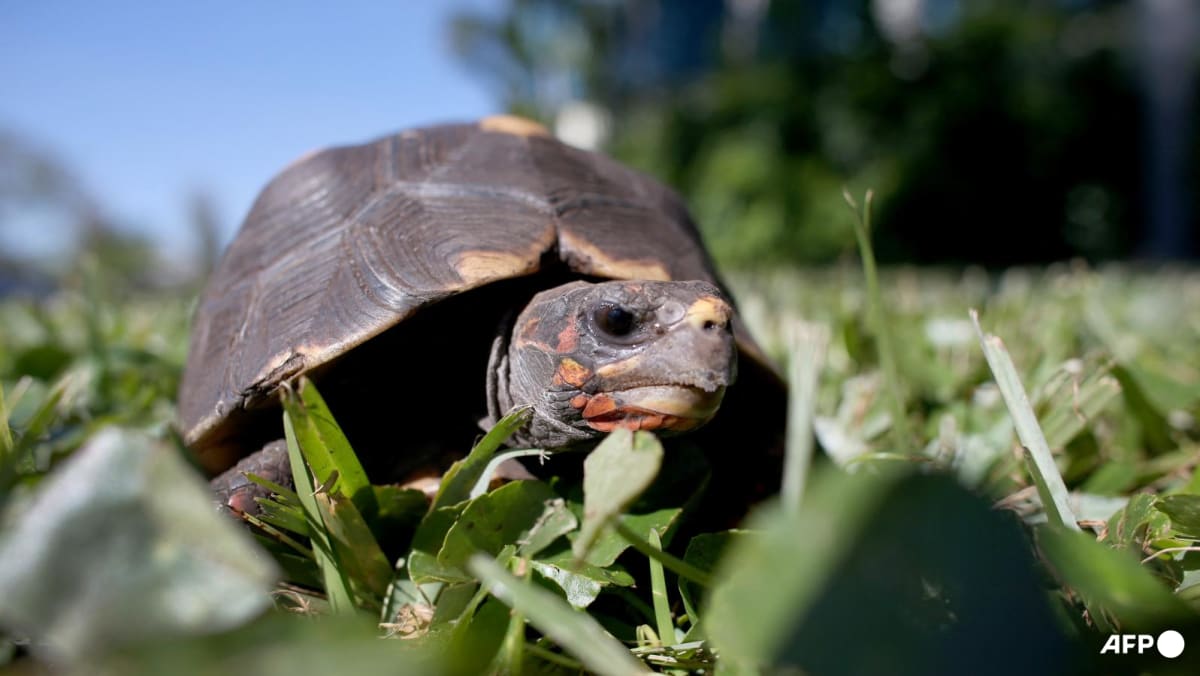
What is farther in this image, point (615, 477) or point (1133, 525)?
point (1133, 525)

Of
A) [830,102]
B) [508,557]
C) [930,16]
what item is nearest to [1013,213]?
[830,102]

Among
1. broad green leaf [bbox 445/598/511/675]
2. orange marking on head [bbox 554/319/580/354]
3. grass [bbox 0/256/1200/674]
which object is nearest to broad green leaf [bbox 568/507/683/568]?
grass [bbox 0/256/1200/674]

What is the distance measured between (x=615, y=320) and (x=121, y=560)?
24.4 inches

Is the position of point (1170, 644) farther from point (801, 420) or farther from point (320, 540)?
point (320, 540)

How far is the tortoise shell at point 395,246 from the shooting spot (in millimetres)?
1140

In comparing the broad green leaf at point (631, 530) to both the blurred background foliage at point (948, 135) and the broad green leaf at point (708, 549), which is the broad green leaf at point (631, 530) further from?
the blurred background foliage at point (948, 135)

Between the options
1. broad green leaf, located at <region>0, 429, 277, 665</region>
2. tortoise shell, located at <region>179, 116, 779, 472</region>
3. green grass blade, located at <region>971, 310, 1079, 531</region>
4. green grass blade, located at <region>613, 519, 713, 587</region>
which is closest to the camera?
broad green leaf, located at <region>0, 429, 277, 665</region>

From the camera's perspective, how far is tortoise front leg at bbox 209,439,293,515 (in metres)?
1.04

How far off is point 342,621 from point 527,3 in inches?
861

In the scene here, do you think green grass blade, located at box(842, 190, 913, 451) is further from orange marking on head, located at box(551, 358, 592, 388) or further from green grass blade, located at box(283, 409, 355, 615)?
green grass blade, located at box(283, 409, 355, 615)

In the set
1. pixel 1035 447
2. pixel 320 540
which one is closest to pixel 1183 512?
pixel 1035 447

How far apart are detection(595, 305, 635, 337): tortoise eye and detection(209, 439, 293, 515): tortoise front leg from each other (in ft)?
Answer: 1.63

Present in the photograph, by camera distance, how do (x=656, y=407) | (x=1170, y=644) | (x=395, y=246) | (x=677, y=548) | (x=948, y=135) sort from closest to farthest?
1. (x=1170, y=644)
2. (x=656, y=407)
3. (x=677, y=548)
4. (x=395, y=246)
5. (x=948, y=135)

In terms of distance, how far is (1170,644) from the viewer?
575 mm
